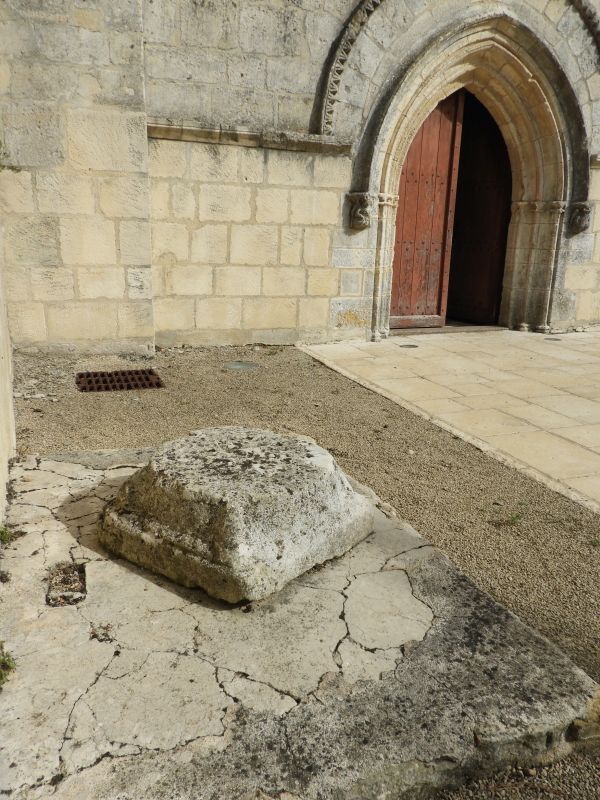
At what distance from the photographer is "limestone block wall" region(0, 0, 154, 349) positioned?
16.4 feet

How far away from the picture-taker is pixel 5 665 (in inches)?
62.9

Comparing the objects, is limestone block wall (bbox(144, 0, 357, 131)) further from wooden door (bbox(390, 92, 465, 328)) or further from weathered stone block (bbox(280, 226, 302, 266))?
wooden door (bbox(390, 92, 465, 328))

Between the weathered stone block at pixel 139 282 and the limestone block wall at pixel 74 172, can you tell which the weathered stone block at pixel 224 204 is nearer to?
the limestone block wall at pixel 74 172

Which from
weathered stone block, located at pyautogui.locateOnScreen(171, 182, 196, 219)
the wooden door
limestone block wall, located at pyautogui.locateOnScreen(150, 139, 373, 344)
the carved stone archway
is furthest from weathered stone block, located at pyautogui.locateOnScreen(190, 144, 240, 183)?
the wooden door

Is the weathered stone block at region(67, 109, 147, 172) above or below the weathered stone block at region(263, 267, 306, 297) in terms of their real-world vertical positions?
above

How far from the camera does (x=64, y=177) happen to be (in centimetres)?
526

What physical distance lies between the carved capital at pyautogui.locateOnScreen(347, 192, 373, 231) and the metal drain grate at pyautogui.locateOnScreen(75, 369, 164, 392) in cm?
280

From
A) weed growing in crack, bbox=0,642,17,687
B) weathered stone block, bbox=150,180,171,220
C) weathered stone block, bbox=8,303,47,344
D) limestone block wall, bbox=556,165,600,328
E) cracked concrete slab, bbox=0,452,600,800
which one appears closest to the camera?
cracked concrete slab, bbox=0,452,600,800

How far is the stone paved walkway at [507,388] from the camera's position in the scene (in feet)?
12.3

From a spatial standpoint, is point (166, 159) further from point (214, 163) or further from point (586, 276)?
point (586, 276)

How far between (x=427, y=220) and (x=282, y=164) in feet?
7.81

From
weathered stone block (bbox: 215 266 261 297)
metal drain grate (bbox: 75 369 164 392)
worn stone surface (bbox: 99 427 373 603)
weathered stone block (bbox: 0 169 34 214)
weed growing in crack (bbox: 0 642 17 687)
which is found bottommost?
metal drain grate (bbox: 75 369 164 392)

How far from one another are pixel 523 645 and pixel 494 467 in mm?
1871

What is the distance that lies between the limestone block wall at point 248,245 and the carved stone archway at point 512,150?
439mm
